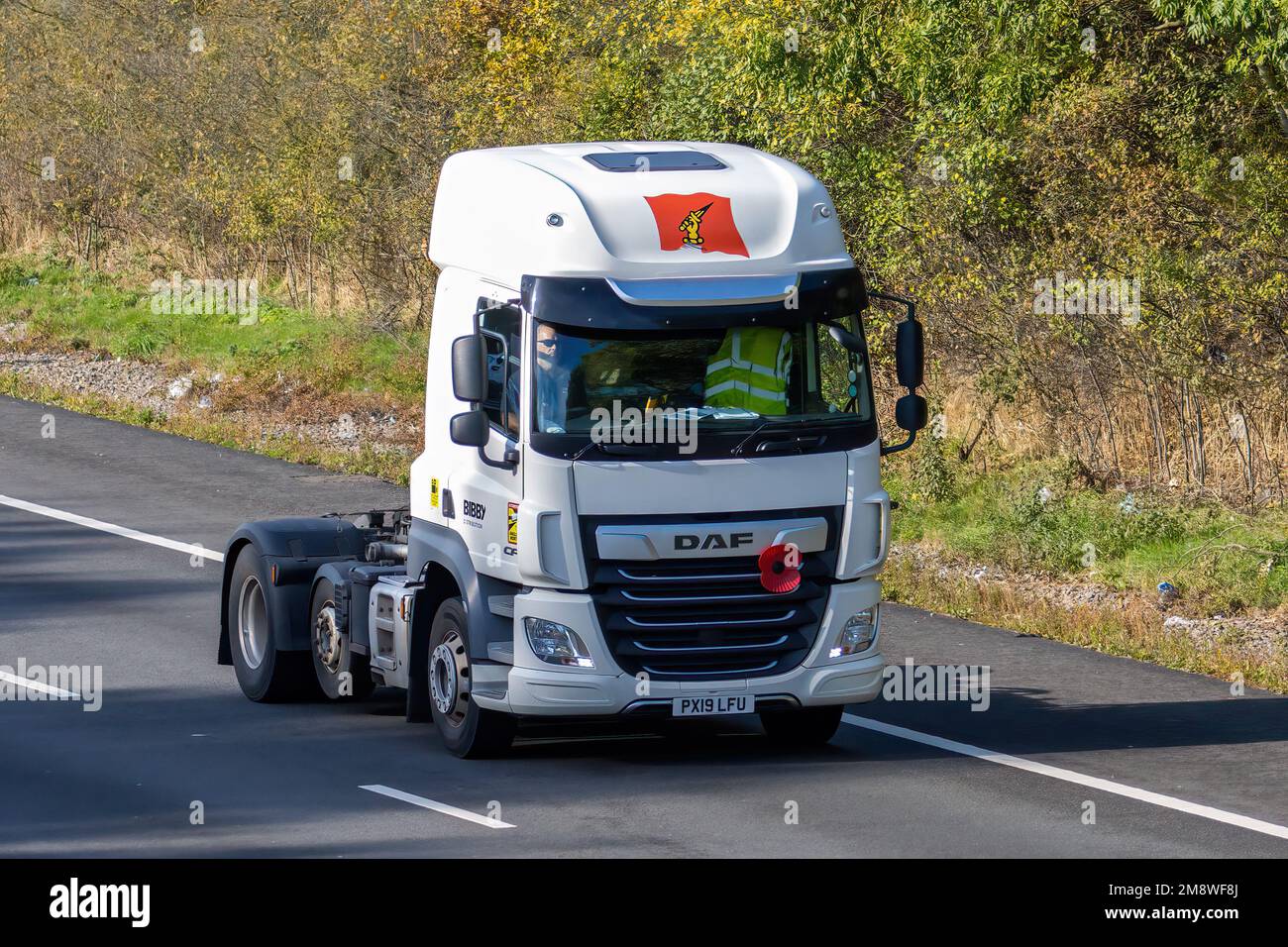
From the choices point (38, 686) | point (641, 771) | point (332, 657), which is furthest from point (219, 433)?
point (641, 771)

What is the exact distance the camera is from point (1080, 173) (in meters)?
19.7

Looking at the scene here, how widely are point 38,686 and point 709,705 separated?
524cm

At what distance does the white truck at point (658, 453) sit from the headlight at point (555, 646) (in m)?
0.01

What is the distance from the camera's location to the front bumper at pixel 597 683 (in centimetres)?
1098

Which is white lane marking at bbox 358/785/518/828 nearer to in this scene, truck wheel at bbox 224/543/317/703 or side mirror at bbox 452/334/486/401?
side mirror at bbox 452/334/486/401

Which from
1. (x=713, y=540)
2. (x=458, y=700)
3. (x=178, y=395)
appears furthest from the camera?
(x=178, y=395)

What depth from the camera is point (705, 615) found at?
1117cm

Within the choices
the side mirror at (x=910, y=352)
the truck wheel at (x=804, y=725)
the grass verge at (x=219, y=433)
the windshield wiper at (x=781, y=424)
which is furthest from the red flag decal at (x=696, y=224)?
the grass verge at (x=219, y=433)

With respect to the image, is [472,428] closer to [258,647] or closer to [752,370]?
[752,370]

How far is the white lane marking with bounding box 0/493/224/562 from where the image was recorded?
18.8 meters

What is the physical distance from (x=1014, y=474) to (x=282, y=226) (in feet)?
48.4

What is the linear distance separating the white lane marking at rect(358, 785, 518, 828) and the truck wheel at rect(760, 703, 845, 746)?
2.45 m
